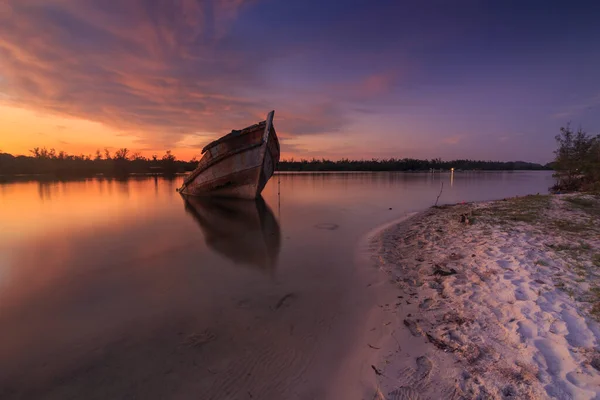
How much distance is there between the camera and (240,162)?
676 inches

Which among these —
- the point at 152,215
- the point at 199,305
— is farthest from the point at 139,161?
the point at 199,305

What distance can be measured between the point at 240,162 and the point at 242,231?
288 inches

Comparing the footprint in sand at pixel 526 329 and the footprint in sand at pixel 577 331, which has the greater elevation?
the footprint in sand at pixel 577 331

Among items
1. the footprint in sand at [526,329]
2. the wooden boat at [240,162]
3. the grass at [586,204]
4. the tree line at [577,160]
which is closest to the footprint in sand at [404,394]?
the footprint in sand at [526,329]

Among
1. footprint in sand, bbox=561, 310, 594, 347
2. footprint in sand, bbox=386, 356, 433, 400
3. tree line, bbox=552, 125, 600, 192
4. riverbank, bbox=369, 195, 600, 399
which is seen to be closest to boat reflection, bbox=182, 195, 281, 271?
riverbank, bbox=369, 195, 600, 399

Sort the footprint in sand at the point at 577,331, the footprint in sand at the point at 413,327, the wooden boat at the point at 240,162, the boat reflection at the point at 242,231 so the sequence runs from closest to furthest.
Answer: the footprint in sand at the point at 577,331, the footprint in sand at the point at 413,327, the boat reflection at the point at 242,231, the wooden boat at the point at 240,162

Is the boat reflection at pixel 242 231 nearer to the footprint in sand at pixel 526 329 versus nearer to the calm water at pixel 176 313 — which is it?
the calm water at pixel 176 313

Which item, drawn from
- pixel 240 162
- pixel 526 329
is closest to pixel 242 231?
pixel 240 162

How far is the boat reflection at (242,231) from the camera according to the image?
7.81m

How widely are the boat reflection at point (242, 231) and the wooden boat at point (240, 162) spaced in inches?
69.0

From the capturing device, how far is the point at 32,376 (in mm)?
3117

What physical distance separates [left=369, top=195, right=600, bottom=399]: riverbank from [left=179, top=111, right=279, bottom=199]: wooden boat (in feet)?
37.4

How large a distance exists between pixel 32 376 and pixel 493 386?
5185 mm

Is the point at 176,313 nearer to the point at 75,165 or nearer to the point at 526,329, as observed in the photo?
the point at 526,329
